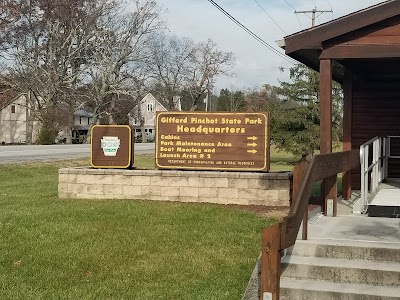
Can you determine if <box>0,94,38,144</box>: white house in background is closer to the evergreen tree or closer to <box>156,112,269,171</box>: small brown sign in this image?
the evergreen tree

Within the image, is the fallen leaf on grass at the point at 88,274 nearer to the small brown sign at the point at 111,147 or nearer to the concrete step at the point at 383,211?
the concrete step at the point at 383,211

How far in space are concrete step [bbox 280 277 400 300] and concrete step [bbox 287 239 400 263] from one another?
0.46 meters

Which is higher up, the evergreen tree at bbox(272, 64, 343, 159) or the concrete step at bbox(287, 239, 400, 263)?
the evergreen tree at bbox(272, 64, 343, 159)

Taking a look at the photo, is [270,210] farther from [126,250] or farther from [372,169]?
[126,250]

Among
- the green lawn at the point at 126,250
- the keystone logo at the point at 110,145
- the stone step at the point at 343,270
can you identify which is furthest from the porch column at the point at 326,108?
the keystone logo at the point at 110,145

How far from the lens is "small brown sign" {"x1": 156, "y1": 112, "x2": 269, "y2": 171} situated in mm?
11781

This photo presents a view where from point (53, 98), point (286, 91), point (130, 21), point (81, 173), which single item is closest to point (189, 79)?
point (130, 21)

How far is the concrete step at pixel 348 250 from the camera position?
5.74 metres

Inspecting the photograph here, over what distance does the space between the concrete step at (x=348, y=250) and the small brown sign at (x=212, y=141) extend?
5.76 meters

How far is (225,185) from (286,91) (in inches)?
842

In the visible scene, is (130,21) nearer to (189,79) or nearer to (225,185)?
(189,79)

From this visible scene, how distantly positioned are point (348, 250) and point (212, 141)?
6.45 meters

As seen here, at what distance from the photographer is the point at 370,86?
1216cm

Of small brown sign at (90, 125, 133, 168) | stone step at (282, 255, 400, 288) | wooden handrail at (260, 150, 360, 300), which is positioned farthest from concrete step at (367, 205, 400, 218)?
small brown sign at (90, 125, 133, 168)
